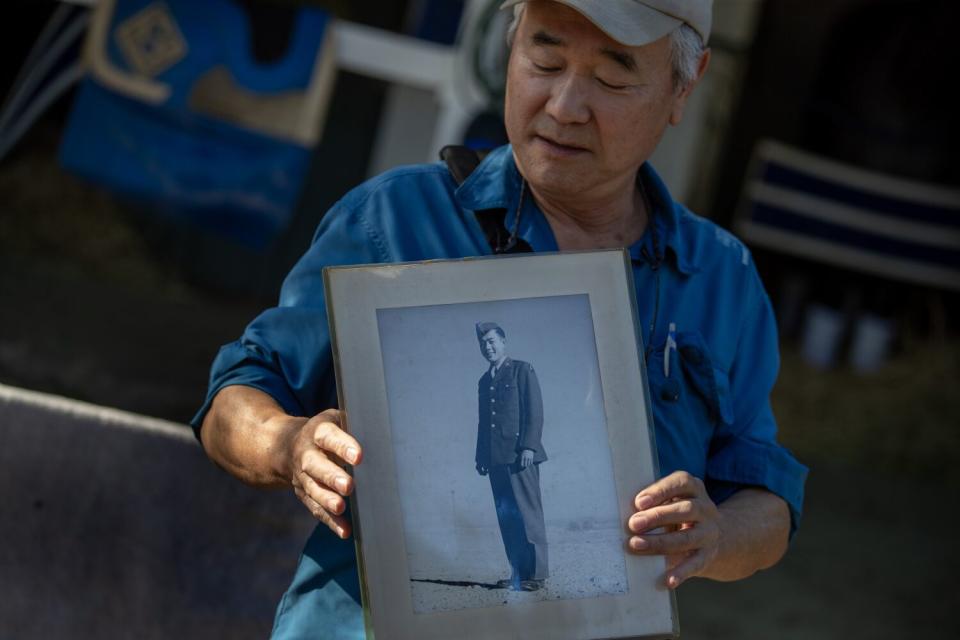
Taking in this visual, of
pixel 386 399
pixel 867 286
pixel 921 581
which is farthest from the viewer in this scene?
pixel 867 286

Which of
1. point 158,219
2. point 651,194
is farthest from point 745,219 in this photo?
point 651,194

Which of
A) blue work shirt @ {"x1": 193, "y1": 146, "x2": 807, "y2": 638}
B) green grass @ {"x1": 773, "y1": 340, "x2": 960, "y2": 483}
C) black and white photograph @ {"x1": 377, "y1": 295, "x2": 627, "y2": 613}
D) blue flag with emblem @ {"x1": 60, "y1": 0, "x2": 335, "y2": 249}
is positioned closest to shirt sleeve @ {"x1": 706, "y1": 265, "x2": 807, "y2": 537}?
blue work shirt @ {"x1": 193, "y1": 146, "x2": 807, "y2": 638}

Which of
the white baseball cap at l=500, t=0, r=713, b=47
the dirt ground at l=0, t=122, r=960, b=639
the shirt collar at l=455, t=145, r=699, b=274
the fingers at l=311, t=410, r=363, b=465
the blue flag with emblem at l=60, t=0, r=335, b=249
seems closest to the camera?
the fingers at l=311, t=410, r=363, b=465

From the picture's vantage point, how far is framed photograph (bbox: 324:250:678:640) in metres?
1.51

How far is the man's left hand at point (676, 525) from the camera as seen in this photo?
155 centimetres

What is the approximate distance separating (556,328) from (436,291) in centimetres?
16

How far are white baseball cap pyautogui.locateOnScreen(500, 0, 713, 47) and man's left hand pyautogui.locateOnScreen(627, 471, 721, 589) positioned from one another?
581 millimetres

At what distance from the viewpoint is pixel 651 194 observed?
1.99m

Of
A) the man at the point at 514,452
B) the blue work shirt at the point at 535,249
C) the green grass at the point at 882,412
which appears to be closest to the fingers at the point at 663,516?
the man at the point at 514,452

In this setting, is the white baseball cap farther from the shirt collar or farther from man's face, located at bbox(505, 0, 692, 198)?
the shirt collar

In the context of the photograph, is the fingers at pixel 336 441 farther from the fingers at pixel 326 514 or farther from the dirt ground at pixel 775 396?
the dirt ground at pixel 775 396

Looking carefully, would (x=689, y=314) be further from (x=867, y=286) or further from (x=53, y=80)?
(x=867, y=286)

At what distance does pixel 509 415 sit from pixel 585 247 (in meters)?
0.42

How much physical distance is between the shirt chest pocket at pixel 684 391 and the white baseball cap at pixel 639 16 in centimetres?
43
